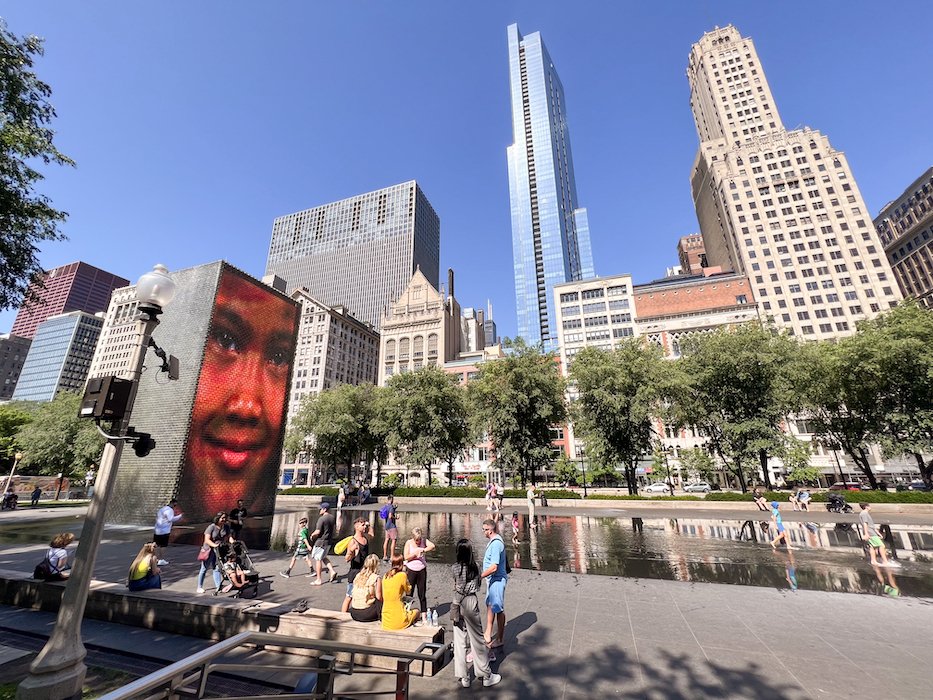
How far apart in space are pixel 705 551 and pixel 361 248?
147255mm

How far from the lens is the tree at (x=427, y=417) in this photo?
41375 millimetres

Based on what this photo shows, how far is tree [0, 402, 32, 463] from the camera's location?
141 ft

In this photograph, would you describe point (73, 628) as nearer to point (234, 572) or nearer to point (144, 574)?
point (144, 574)

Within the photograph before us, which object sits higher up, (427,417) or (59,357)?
(59,357)

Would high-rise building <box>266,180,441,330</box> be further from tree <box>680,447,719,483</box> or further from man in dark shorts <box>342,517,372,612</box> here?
man in dark shorts <box>342,517,372,612</box>

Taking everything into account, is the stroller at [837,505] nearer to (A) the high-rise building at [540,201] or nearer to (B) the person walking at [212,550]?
(B) the person walking at [212,550]

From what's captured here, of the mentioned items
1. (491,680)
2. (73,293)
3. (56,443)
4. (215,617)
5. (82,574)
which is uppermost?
(73,293)

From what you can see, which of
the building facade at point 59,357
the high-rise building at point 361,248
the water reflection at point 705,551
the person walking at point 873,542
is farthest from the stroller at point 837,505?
the building facade at point 59,357

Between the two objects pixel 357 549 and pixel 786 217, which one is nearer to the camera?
pixel 357 549

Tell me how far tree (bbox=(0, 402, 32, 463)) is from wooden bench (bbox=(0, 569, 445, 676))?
5280 cm

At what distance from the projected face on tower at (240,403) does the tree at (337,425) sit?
2089 centimetres

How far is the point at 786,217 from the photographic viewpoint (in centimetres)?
8538

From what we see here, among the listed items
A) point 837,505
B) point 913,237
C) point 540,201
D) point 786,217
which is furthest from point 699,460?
point 540,201

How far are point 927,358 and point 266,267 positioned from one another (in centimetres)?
18201
